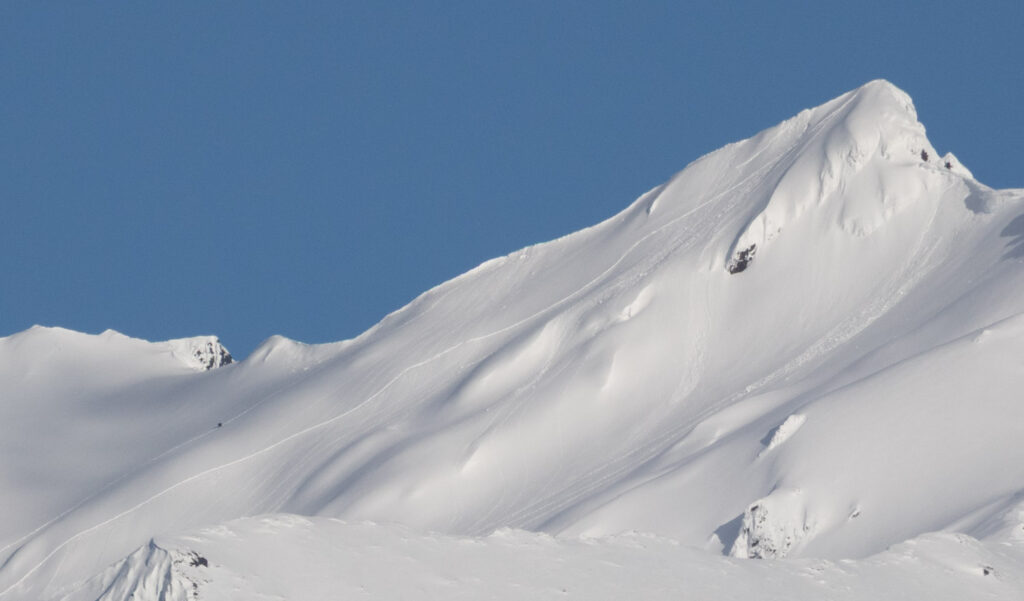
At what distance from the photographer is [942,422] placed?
221 ft

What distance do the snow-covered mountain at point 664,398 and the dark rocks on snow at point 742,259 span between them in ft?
0.30

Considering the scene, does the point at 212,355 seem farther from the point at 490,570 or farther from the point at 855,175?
the point at 490,570

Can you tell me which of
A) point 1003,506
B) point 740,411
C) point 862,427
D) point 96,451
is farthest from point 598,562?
point 96,451

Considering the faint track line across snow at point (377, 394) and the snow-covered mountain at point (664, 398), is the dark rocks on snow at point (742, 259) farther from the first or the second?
the faint track line across snow at point (377, 394)

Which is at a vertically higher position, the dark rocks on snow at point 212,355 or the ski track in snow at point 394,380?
the dark rocks on snow at point 212,355

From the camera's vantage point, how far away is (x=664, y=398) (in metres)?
79.6

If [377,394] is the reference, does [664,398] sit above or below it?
below

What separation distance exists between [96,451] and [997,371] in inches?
1567

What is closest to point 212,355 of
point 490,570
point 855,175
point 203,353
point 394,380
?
point 203,353

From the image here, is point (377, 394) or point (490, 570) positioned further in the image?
point (377, 394)

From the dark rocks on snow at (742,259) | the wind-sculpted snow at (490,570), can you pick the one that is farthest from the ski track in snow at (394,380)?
the wind-sculpted snow at (490,570)

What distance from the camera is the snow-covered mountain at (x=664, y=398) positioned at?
6688 centimetres

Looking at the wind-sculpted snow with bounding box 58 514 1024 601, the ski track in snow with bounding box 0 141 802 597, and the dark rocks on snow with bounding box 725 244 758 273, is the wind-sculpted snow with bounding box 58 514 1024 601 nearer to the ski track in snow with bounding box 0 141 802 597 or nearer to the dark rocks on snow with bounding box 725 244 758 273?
the dark rocks on snow with bounding box 725 244 758 273

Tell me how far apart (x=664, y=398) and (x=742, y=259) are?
24.3 feet
